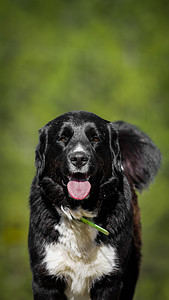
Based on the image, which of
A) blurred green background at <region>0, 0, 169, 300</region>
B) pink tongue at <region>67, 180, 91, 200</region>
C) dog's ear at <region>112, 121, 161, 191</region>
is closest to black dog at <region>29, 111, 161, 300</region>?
pink tongue at <region>67, 180, 91, 200</region>

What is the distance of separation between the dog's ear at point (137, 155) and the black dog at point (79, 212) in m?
0.48

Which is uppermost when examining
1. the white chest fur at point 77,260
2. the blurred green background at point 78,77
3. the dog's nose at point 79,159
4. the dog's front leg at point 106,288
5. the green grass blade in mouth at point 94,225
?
the blurred green background at point 78,77

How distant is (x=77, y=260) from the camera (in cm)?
355

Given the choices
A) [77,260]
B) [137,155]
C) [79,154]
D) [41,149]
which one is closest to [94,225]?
[77,260]

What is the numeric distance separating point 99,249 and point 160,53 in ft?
57.4

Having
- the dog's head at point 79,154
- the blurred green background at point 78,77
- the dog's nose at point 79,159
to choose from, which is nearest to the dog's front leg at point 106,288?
the dog's head at point 79,154

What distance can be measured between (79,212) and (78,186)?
0.26 metres

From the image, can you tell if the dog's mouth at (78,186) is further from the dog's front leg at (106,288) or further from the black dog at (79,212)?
the dog's front leg at (106,288)

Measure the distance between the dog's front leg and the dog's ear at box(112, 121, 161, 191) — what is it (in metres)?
1.07

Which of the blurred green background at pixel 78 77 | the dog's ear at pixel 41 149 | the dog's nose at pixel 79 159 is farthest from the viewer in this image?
the blurred green background at pixel 78 77

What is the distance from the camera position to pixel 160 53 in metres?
20.2

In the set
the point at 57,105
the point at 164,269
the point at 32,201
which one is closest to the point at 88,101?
the point at 57,105

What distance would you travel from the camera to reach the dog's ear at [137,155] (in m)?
4.32

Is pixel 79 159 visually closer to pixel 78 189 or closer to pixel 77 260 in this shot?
pixel 78 189
